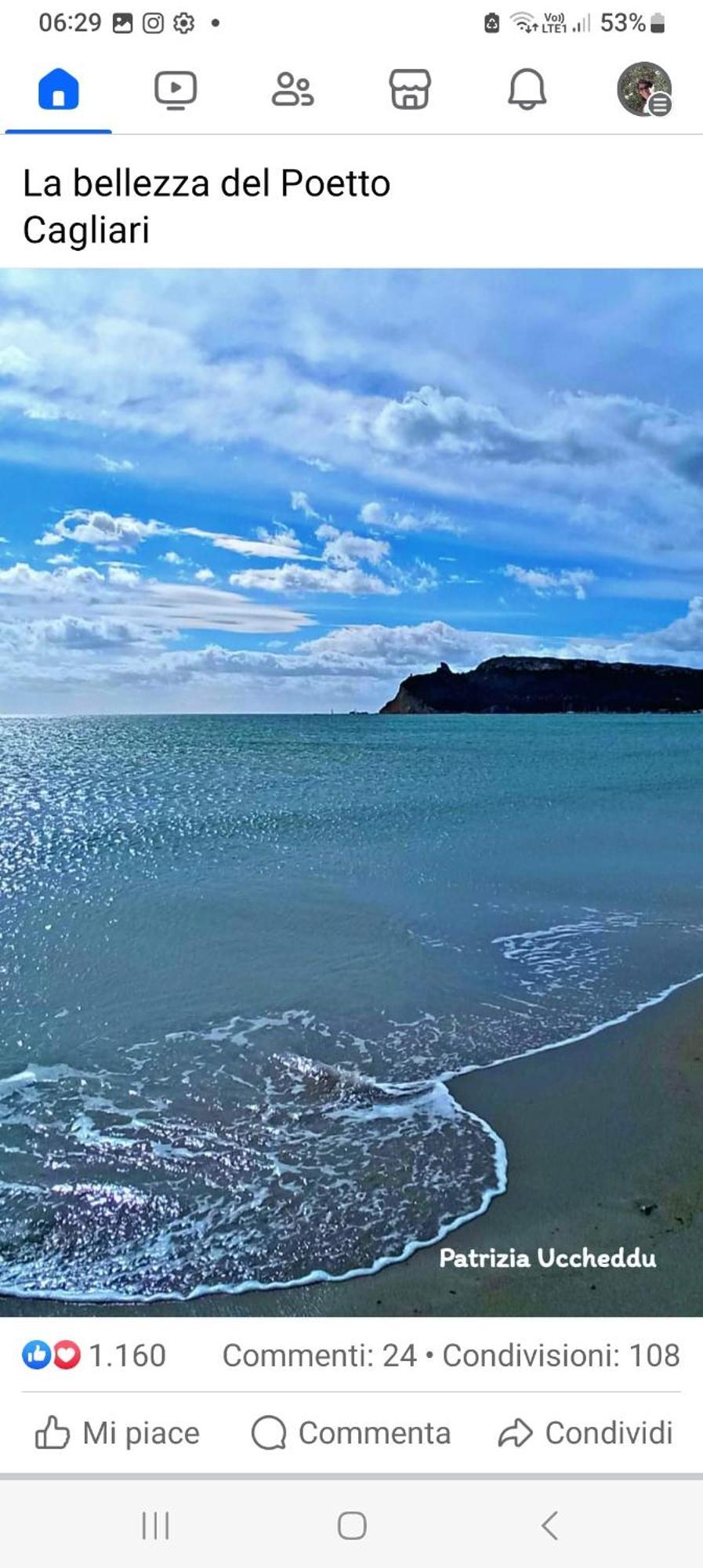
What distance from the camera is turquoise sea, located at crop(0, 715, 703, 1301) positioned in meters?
4.79
